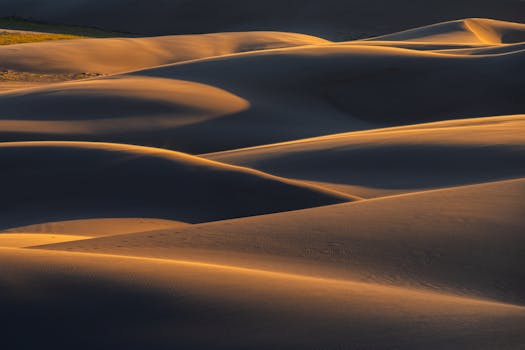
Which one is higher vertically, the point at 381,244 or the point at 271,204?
the point at 381,244

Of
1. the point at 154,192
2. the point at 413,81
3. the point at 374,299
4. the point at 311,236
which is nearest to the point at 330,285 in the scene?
the point at 374,299

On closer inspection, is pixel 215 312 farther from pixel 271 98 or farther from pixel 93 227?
pixel 271 98

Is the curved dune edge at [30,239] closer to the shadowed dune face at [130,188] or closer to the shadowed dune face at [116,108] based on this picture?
the shadowed dune face at [130,188]

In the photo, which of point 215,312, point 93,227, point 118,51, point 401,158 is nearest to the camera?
point 215,312

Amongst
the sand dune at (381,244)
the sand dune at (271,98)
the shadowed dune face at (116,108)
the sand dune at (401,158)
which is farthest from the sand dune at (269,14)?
the sand dune at (381,244)

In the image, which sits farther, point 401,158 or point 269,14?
point 269,14

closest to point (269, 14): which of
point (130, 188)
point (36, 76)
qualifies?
point (36, 76)

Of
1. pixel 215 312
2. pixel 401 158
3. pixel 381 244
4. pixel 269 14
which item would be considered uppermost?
pixel 215 312

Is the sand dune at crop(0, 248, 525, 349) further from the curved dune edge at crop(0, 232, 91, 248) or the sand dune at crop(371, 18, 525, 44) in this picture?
the sand dune at crop(371, 18, 525, 44)
